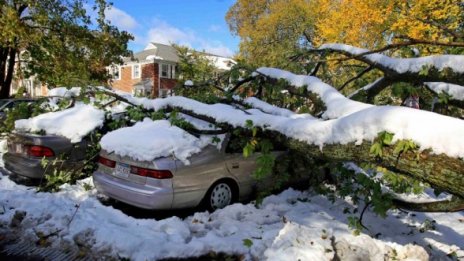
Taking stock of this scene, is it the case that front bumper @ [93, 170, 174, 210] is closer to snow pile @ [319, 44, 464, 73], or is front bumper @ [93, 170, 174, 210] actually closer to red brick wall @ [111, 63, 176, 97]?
snow pile @ [319, 44, 464, 73]

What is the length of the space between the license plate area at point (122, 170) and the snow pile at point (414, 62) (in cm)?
406

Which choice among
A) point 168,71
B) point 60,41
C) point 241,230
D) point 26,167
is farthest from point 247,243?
point 168,71

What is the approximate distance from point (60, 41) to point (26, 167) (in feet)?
49.9

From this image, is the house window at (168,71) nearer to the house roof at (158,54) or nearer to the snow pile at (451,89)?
the house roof at (158,54)

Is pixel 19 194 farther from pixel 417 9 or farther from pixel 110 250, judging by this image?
pixel 417 9

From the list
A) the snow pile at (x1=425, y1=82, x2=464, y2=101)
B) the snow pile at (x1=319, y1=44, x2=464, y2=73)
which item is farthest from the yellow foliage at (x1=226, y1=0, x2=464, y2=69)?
the snow pile at (x1=425, y1=82, x2=464, y2=101)

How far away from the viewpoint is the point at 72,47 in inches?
825

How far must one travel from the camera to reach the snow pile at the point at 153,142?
5.69 meters

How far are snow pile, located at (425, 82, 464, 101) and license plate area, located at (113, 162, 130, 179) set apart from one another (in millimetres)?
4659

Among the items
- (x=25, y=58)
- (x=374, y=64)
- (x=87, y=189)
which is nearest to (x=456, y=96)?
(x=374, y=64)

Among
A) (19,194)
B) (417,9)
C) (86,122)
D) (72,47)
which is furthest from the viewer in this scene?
(72,47)

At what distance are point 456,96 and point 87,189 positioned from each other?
5.89 m

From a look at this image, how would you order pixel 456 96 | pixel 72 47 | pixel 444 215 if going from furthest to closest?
pixel 72 47
pixel 444 215
pixel 456 96

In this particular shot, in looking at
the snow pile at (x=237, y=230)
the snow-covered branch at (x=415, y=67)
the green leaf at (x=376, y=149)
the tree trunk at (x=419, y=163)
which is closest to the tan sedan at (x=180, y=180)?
the snow pile at (x=237, y=230)
